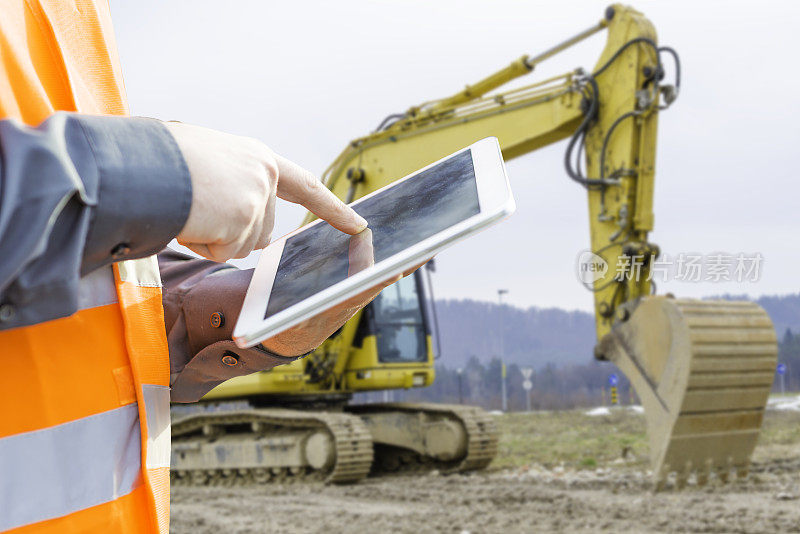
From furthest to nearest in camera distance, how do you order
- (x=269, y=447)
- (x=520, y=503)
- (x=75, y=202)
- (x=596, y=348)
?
(x=269, y=447) < (x=596, y=348) < (x=520, y=503) < (x=75, y=202)

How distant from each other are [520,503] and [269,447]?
378 centimetres

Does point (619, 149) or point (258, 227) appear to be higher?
point (619, 149)

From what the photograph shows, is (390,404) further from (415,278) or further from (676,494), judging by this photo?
(676,494)

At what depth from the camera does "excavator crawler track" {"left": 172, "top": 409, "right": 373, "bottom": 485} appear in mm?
8867

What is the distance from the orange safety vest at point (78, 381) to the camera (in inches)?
35.2

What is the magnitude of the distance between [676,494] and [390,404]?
478cm

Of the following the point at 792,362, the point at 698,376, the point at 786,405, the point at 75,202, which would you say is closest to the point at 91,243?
the point at 75,202

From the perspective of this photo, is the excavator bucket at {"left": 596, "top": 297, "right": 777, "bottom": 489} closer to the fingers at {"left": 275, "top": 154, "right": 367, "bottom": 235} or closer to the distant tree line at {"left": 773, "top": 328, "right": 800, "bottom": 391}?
the fingers at {"left": 275, "top": 154, "right": 367, "bottom": 235}

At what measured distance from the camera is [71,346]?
0.93 meters

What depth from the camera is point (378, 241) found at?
1075mm

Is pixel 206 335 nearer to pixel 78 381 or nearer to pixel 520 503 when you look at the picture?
pixel 78 381

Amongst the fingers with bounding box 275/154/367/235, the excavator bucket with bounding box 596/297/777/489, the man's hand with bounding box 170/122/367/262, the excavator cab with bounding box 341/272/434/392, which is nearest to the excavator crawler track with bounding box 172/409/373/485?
the excavator cab with bounding box 341/272/434/392

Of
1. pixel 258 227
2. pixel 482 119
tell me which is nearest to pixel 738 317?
pixel 482 119

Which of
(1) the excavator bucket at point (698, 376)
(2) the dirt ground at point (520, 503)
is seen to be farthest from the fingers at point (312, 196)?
(1) the excavator bucket at point (698, 376)
